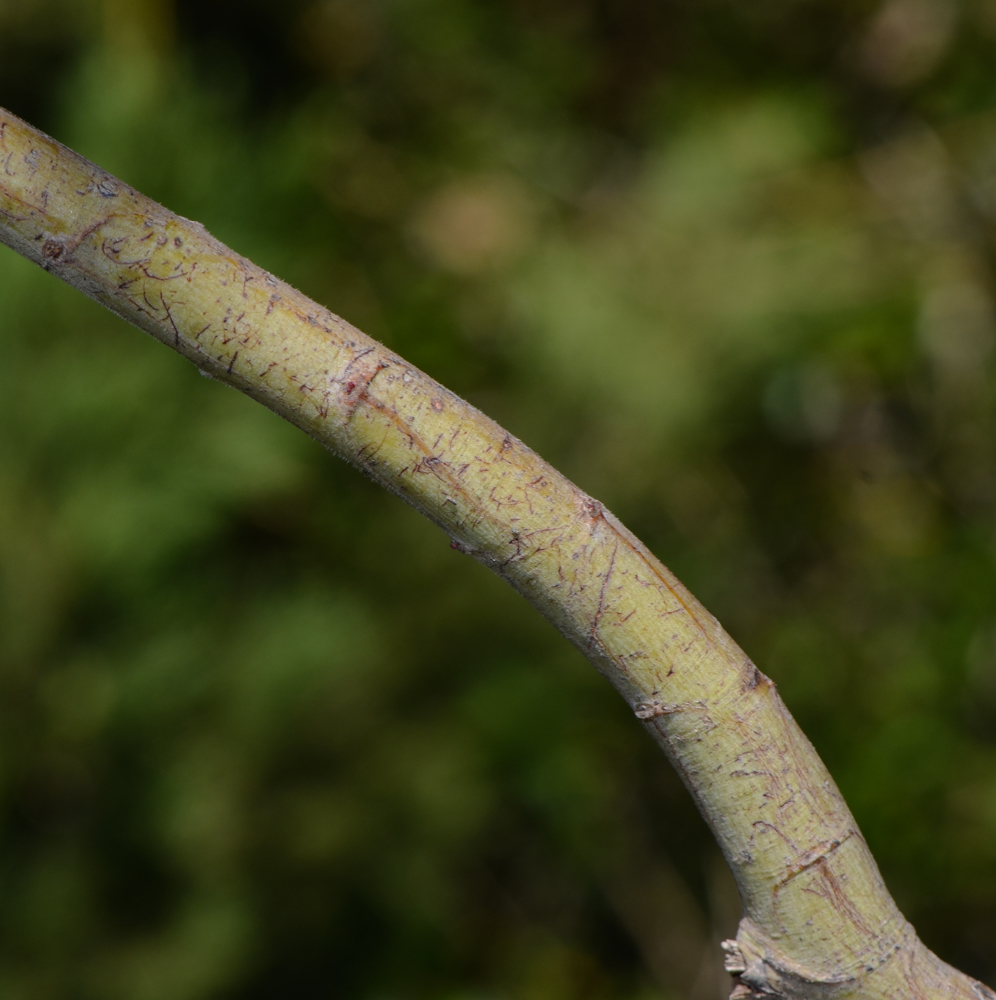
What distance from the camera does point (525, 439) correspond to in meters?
1.09

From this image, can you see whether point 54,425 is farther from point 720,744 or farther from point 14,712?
point 720,744

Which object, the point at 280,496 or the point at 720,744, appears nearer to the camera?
the point at 720,744

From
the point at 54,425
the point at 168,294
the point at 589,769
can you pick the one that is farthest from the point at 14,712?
the point at 168,294

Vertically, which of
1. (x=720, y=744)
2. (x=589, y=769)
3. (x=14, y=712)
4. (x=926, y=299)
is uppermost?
(x=926, y=299)

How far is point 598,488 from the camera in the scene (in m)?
1.12

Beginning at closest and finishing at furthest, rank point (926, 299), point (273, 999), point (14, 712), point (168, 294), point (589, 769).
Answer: point (168, 294)
point (14, 712)
point (273, 999)
point (589, 769)
point (926, 299)

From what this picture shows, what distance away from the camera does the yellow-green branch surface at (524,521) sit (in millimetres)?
243

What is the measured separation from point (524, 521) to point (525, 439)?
85 centimetres

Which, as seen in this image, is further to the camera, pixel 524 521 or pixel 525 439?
pixel 525 439

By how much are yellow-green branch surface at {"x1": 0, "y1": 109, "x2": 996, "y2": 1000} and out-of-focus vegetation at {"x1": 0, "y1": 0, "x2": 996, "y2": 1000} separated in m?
0.67

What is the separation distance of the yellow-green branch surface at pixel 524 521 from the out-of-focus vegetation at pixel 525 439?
26.5 inches

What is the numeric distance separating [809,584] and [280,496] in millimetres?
643

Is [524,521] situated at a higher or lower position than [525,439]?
lower

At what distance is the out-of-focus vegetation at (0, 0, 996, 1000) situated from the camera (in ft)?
2.90
